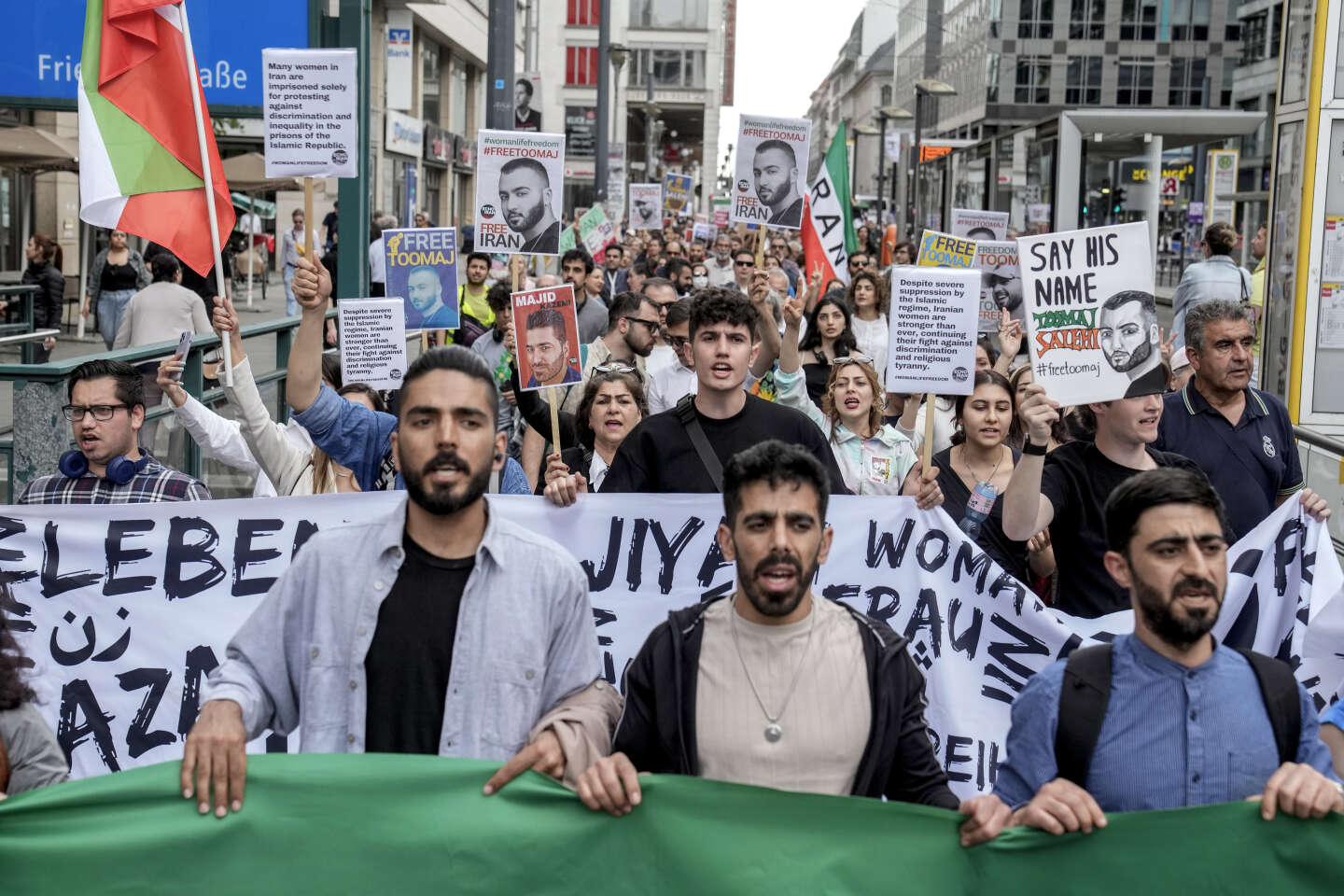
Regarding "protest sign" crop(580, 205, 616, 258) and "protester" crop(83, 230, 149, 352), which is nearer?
"protester" crop(83, 230, 149, 352)

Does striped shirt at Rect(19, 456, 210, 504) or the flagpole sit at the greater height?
the flagpole

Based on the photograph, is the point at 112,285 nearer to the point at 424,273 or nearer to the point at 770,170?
the point at 770,170

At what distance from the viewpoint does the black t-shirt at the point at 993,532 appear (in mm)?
5406

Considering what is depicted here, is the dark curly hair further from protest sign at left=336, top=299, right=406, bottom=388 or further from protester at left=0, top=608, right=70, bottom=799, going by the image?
protest sign at left=336, top=299, right=406, bottom=388

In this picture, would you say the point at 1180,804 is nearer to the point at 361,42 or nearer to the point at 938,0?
the point at 361,42

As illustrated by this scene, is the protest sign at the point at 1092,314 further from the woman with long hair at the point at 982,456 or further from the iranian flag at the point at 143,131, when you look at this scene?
the iranian flag at the point at 143,131

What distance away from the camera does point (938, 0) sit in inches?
4094

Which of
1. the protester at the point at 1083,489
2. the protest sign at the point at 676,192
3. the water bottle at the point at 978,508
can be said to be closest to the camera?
the protester at the point at 1083,489

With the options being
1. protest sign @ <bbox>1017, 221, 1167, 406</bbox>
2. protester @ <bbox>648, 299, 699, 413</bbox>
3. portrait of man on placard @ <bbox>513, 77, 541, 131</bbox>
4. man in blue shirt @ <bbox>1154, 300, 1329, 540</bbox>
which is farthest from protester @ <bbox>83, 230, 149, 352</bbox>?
protest sign @ <bbox>1017, 221, 1167, 406</bbox>

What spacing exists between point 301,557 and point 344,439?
2792 millimetres

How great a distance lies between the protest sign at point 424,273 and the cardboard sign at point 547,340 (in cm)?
165

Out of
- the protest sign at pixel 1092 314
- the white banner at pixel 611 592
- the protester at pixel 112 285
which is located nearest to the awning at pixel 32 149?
the protester at pixel 112 285

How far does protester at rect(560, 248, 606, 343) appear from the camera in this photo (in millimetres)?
12195

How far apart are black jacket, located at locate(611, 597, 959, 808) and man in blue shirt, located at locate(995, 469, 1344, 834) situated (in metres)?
0.20
